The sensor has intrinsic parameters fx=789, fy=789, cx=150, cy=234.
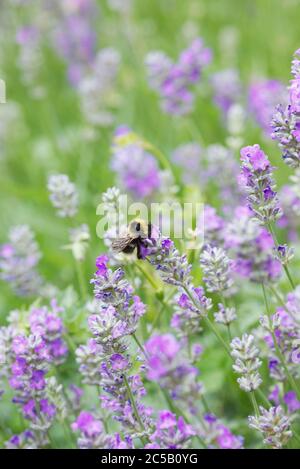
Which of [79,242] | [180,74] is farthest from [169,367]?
[180,74]

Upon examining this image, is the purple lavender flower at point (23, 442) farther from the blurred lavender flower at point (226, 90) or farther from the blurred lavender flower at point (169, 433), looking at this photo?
the blurred lavender flower at point (226, 90)

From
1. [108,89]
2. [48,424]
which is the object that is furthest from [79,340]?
[108,89]

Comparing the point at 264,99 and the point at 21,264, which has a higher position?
the point at 264,99

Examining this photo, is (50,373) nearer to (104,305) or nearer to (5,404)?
(5,404)

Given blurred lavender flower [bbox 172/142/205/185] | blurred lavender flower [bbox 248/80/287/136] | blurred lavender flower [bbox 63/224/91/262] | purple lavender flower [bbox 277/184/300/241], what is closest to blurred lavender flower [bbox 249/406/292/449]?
blurred lavender flower [bbox 63/224/91/262]

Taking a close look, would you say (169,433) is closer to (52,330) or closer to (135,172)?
(52,330)

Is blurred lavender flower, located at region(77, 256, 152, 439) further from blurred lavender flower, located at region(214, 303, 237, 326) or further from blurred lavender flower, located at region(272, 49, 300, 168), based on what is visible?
blurred lavender flower, located at region(272, 49, 300, 168)
